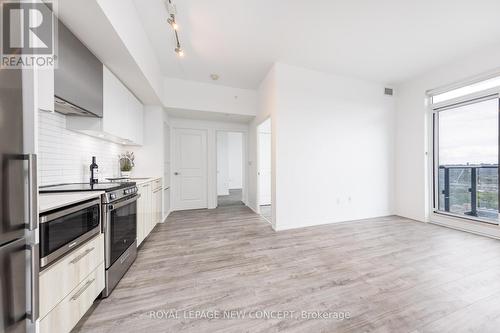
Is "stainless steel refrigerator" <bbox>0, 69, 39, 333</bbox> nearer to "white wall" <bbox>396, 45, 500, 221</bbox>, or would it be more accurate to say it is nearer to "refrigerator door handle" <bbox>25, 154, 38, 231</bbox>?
"refrigerator door handle" <bbox>25, 154, 38, 231</bbox>

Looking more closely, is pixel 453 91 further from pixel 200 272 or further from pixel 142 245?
pixel 142 245

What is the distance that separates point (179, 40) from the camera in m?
2.72

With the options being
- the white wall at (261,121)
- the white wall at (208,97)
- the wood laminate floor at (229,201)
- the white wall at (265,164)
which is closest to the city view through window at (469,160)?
the white wall at (261,121)

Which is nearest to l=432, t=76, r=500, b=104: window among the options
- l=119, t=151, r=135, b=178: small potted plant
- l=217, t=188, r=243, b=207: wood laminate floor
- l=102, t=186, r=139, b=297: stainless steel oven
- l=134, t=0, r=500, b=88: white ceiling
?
l=134, t=0, r=500, b=88: white ceiling

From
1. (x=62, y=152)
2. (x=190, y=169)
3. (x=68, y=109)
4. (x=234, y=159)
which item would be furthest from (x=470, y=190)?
(x=234, y=159)

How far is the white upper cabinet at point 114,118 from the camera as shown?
6.95ft

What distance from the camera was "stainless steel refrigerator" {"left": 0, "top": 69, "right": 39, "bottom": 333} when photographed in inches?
29.7

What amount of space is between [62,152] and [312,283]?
9.96 ft

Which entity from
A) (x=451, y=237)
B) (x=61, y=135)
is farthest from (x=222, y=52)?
(x=451, y=237)

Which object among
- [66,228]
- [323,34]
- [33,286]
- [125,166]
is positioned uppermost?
[323,34]

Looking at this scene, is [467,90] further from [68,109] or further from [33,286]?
[68,109]

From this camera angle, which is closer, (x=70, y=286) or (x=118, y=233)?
(x=70, y=286)

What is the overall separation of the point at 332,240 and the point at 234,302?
191cm

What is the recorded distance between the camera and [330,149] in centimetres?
371
